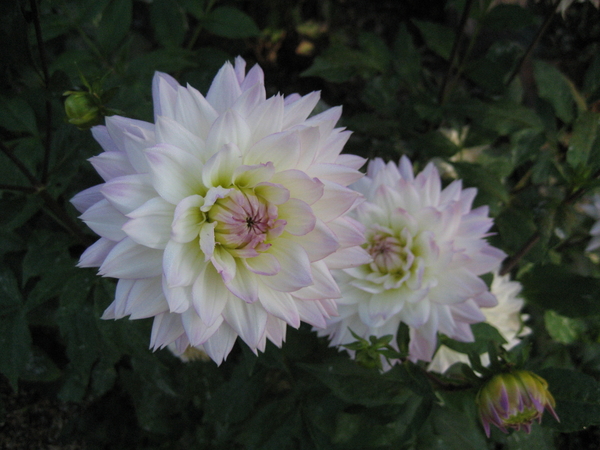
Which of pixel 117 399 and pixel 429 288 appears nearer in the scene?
pixel 429 288

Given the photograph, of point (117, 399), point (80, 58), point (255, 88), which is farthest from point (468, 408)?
point (80, 58)

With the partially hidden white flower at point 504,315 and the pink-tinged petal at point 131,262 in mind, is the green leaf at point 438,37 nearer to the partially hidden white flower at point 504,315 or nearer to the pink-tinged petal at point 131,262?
the partially hidden white flower at point 504,315

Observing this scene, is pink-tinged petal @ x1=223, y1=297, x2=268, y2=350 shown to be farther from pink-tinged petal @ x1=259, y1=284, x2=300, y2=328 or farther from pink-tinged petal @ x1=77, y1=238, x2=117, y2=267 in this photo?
→ pink-tinged petal @ x1=77, y1=238, x2=117, y2=267

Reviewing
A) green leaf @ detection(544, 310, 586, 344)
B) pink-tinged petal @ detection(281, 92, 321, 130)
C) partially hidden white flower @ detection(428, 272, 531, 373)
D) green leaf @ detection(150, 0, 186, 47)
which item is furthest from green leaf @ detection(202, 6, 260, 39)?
green leaf @ detection(544, 310, 586, 344)

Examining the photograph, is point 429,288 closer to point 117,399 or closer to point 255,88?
point 255,88

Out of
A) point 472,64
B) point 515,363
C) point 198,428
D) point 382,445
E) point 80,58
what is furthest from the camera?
point 198,428

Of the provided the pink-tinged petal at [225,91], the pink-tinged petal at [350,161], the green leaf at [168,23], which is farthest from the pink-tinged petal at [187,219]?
the green leaf at [168,23]
